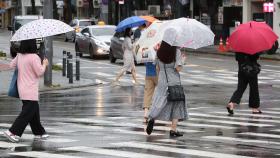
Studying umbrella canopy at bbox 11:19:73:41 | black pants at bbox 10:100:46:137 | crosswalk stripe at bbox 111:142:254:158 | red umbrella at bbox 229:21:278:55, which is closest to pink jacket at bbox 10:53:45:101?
black pants at bbox 10:100:46:137

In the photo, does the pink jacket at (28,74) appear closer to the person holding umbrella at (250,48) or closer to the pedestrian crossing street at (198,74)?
the person holding umbrella at (250,48)

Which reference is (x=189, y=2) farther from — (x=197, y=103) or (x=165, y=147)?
(x=165, y=147)

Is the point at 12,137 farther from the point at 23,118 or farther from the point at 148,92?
the point at 148,92

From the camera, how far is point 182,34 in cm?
1280

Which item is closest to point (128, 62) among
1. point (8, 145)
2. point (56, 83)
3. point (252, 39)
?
point (56, 83)

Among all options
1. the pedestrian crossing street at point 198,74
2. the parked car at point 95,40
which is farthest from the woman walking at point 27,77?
the parked car at point 95,40

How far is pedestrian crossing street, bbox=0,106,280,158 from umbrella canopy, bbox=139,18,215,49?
59.1 inches

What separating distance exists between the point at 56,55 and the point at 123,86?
18467 millimetres

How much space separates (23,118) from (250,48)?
5.33 metres

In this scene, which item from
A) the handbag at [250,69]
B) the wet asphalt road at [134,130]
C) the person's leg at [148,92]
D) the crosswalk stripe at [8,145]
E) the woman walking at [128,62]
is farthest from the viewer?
→ the woman walking at [128,62]

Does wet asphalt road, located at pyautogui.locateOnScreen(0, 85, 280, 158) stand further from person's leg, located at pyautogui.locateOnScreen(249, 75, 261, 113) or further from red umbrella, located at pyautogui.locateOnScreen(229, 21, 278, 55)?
red umbrella, located at pyautogui.locateOnScreen(229, 21, 278, 55)

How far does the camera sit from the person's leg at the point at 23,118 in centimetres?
1223

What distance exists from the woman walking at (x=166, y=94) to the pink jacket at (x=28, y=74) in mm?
1915

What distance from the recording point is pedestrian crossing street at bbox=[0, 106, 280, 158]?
10891 mm
